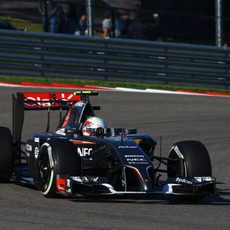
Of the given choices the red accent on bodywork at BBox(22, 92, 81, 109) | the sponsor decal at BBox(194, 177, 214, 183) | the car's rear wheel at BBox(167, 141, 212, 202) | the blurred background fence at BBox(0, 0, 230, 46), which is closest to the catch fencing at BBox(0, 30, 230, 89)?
the blurred background fence at BBox(0, 0, 230, 46)

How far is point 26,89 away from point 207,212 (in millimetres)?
10884

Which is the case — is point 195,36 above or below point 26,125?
above

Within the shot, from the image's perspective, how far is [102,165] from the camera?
10258mm

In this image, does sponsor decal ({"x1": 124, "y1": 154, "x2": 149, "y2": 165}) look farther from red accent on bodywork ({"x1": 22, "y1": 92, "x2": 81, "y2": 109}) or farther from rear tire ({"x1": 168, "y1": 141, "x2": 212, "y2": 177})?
red accent on bodywork ({"x1": 22, "y1": 92, "x2": 81, "y2": 109})

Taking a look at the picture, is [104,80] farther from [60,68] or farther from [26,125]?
[26,125]

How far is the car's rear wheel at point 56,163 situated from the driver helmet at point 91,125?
975mm

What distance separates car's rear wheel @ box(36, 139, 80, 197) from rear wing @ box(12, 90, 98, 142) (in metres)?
Answer: 1.85

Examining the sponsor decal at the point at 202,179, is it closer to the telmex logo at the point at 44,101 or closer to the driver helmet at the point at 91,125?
the driver helmet at the point at 91,125

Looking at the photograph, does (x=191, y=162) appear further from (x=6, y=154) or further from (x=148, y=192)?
(x=6, y=154)

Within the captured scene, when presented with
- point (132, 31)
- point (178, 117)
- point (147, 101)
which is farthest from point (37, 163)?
point (132, 31)

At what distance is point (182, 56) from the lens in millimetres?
20891

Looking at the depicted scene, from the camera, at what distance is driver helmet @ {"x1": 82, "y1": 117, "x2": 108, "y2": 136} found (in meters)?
11.0

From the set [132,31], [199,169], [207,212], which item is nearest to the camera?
[207,212]

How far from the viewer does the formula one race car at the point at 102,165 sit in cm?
968
